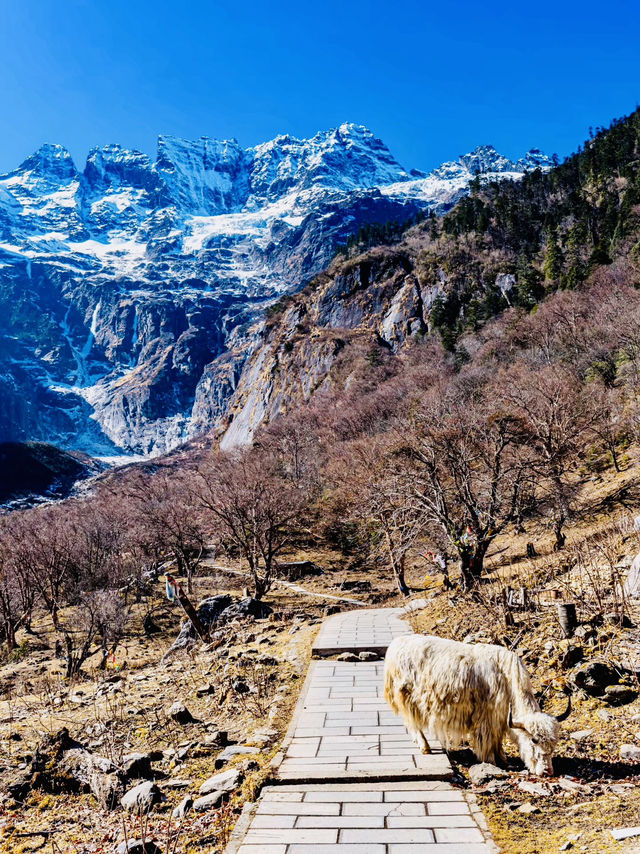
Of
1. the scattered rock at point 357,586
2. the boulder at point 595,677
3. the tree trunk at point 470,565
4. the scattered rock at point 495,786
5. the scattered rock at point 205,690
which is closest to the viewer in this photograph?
the scattered rock at point 495,786

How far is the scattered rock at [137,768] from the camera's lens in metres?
6.43

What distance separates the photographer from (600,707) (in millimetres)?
6496

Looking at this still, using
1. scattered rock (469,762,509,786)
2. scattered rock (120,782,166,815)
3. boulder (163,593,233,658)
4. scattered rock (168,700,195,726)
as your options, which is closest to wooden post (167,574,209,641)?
boulder (163,593,233,658)

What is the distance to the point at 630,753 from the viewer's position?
543cm

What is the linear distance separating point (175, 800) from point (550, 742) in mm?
4200

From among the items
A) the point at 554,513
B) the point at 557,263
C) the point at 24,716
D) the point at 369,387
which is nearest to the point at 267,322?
the point at 369,387

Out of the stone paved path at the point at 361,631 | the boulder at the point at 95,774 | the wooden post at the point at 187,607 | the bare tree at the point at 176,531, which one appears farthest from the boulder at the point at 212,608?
the boulder at the point at 95,774

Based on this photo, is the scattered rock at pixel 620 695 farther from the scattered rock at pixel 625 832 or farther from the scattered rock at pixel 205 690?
the scattered rock at pixel 205 690

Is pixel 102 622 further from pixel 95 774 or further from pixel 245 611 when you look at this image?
pixel 95 774

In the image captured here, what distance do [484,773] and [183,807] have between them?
3.25 meters

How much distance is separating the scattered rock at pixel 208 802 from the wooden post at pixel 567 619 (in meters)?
5.50

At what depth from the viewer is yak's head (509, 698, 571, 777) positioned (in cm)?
539

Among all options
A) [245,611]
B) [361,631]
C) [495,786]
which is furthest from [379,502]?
[495,786]

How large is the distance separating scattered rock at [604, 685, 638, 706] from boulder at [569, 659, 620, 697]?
133 millimetres
